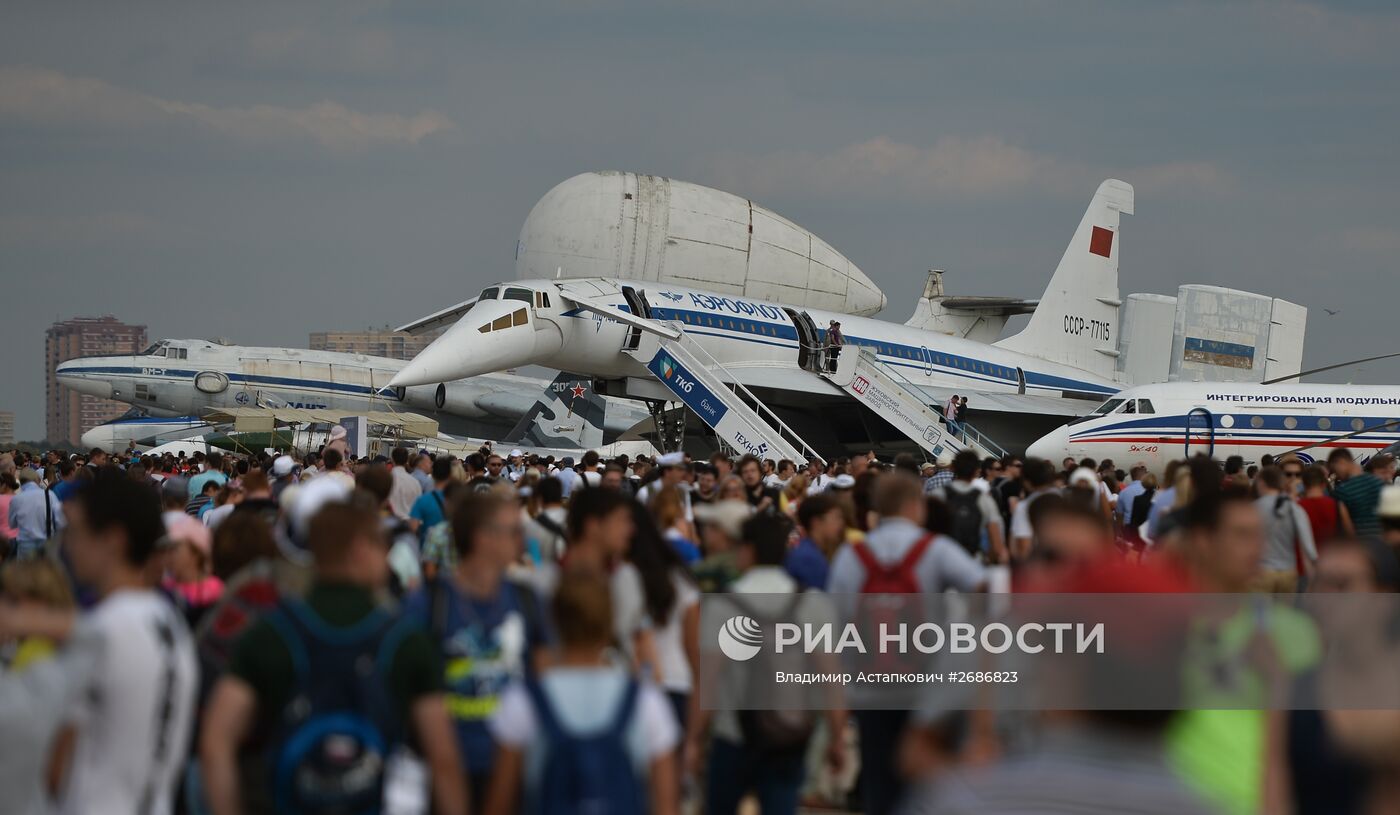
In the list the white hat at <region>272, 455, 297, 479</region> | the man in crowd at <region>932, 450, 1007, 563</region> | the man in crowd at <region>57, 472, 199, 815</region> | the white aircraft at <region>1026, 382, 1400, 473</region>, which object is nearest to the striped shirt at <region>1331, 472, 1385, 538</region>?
the man in crowd at <region>932, 450, 1007, 563</region>

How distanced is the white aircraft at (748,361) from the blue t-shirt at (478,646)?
80.2 ft

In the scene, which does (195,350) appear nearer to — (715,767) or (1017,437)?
(1017,437)

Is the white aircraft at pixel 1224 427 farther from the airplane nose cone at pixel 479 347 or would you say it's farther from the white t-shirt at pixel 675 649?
the white t-shirt at pixel 675 649

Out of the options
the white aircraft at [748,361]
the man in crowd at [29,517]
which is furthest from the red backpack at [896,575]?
the white aircraft at [748,361]

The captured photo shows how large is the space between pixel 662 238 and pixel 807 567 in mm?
28395

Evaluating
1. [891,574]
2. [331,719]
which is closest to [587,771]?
[331,719]

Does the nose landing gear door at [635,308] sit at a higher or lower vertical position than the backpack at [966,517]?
higher

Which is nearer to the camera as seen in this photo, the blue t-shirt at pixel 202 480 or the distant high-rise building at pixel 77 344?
the blue t-shirt at pixel 202 480

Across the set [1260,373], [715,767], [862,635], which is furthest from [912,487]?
[1260,373]

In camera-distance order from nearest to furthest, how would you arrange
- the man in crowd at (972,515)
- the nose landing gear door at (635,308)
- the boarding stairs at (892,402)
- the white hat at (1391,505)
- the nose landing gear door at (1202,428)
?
1. the white hat at (1391,505)
2. the man in crowd at (972,515)
3. the nose landing gear door at (1202,428)
4. the nose landing gear door at (635,308)
5. the boarding stairs at (892,402)

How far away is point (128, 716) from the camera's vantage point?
4.29 m

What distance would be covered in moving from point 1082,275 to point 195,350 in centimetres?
2962

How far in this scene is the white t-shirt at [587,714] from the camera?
4234 mm

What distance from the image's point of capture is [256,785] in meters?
4.54
